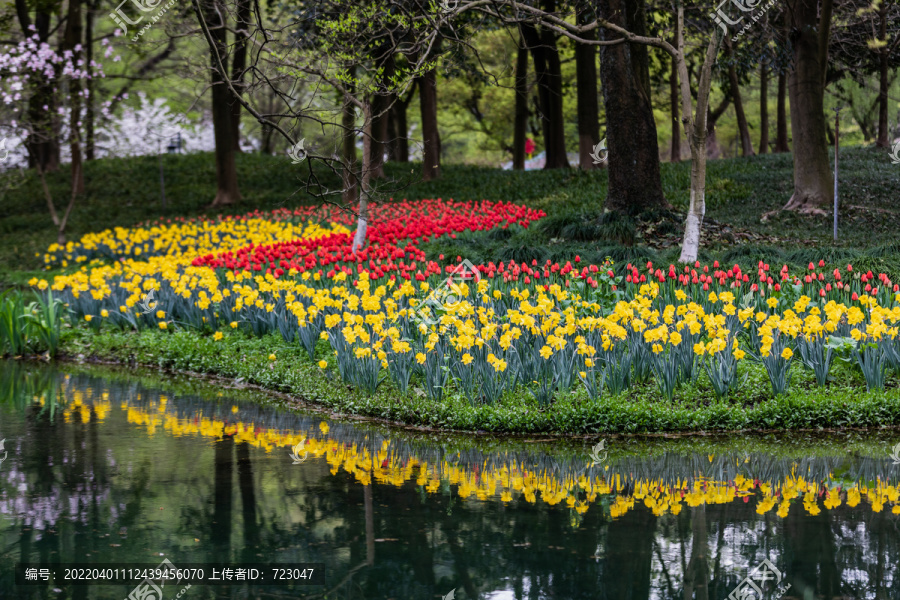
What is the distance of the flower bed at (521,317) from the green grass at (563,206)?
3.81 feet

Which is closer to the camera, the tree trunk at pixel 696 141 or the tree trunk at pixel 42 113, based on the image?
the tree trunk at pixel 696 141

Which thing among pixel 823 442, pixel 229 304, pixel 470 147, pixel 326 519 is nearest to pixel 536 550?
pixel 326 519

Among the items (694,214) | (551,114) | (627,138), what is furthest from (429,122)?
(694,214)

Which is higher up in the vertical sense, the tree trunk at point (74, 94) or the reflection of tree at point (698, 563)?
the tree trunk at point (74, 94)

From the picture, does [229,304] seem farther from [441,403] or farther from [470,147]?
[470,147]

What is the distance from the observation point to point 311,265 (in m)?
11.7

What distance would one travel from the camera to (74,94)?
19656 mm

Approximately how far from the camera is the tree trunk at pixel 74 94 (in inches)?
778

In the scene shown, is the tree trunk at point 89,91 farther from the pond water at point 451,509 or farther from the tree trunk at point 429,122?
the pond water at point 451,509

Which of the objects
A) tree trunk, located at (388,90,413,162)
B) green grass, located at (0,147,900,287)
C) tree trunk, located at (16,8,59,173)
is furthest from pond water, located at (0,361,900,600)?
tree trunk, located at (388,90,413,162)

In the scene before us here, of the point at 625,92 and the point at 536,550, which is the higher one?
the point at 625,92

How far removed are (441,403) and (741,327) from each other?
312 cm

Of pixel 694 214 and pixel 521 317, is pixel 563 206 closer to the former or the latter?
pixel 694 214

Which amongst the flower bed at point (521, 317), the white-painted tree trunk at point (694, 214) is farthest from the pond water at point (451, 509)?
the white-painted tree trunk at point (694, 214)
